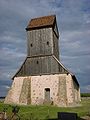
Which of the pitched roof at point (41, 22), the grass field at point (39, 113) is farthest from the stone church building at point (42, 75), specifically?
the grass field at point (39, 113)

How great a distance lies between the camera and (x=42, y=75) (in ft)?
112

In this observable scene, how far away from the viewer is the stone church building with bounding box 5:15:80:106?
107 ft

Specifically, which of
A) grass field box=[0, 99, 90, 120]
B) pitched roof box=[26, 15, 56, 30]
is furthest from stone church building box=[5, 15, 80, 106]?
grass field box=[0, 99, 90, 120]

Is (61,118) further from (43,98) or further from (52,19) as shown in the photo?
(52,19)

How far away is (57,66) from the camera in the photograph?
3375 centimetres

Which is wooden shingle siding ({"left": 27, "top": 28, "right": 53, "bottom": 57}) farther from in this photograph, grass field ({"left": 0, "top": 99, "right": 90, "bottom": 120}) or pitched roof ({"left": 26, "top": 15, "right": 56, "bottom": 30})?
grass field ({"left": 0, "top": 99, "right": 90, "bottom": 120})

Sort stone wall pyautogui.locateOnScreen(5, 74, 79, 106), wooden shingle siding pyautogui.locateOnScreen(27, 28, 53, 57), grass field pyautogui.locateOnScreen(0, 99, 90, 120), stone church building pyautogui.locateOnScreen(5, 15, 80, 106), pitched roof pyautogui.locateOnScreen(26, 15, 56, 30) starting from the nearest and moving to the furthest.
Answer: grass field pyautogui.locateOnScreen(0, 99, 90, 120) < stone wall pyautogui.locateOnScreen(5, 74, 79, 106) < stone church building pyautogui.locateOnScreen(5, 15, 80, 106) < wooden shingle siding pyautogui.locateOnScreen(27, 28, 53, 57) < pitched roof pyautogui.locateOnScreen(26, 15, 56, 30)

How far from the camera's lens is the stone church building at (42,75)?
3247 cm

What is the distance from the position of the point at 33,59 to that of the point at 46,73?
3204mm

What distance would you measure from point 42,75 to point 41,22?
27.9 ft

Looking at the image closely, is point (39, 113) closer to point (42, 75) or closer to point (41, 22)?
point (42, 75)

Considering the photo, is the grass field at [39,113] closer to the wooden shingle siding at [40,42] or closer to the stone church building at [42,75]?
the stone church building at [42,75]

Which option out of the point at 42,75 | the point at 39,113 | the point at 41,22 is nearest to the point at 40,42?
the point at 41,22

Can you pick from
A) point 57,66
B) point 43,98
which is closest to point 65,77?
point 57,66
